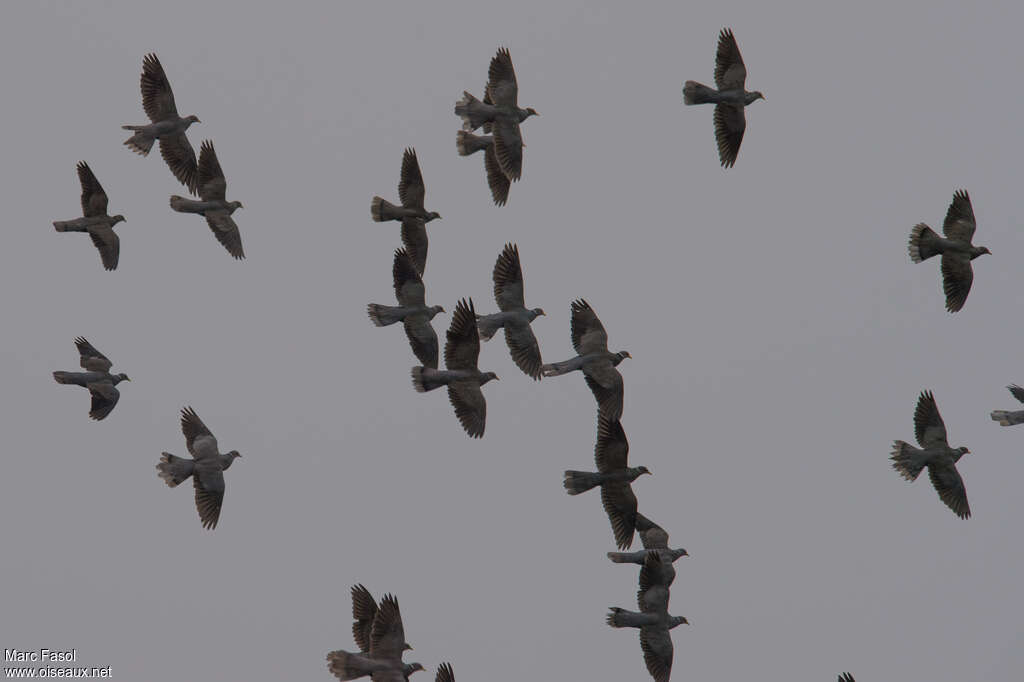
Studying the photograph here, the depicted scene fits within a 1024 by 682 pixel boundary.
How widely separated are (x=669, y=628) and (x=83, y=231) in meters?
14.0

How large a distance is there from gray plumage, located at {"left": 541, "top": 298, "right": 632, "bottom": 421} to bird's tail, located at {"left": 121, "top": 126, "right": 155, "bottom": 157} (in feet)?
29.6

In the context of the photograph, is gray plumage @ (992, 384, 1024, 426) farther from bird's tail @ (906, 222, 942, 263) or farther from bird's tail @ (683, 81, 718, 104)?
bird's tail @ (683, 81, 718, 104)

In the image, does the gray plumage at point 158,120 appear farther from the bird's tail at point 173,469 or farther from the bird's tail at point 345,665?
the bird's tail at point 345,665

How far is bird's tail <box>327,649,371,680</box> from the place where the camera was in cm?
A: 3041

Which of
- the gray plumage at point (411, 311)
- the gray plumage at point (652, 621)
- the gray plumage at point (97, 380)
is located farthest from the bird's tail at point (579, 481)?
the gray plumage at point (97, 380)

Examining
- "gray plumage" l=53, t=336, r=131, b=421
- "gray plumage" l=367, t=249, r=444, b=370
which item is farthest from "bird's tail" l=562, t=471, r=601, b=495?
"gray plumage" l=53, t=336, r=131, b=421

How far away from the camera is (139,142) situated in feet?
123

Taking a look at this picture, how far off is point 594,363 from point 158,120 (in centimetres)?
994

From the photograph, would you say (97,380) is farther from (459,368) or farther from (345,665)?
(345,665)

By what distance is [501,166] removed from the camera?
37.0 meters

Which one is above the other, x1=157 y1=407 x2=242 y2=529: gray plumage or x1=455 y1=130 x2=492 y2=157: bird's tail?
x1=455 y1=130 x2=492 y2=157: bird's tail

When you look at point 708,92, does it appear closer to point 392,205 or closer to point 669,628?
point 392,205

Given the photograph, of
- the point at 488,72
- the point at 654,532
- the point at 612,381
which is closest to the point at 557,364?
the point at 612,381

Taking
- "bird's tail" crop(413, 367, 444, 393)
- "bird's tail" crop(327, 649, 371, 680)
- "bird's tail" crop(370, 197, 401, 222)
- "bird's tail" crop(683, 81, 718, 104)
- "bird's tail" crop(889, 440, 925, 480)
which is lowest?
"bird's tail" crop(327, 649, 371, 680)
